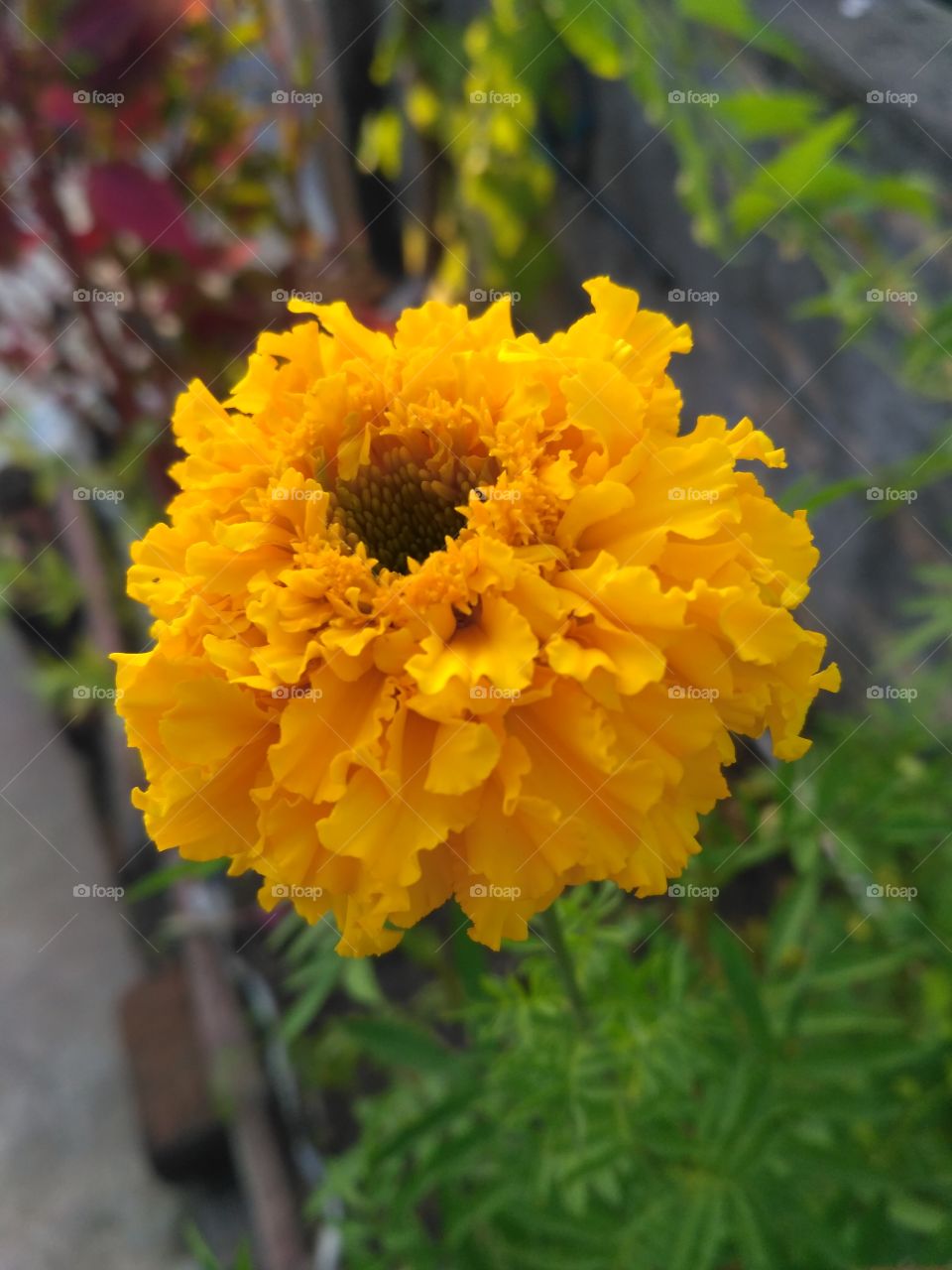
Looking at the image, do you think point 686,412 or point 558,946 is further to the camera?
point 686,412

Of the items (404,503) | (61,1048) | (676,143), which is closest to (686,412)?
(676,143)

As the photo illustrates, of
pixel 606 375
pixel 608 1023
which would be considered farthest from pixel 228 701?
pixel 608 1023

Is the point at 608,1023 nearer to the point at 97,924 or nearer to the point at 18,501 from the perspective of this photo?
the point at 97,924

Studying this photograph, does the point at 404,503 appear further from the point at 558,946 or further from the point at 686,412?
the point at 686,412

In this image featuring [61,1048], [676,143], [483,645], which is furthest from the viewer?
[61,1048]

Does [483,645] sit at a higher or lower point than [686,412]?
lower

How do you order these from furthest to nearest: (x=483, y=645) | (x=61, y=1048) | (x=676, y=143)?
(x=61, y=1048)
(x=676, y=143)
(x=483, y=645)

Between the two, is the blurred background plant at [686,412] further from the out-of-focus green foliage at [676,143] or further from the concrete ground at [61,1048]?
the concrete ground at [61,1048]

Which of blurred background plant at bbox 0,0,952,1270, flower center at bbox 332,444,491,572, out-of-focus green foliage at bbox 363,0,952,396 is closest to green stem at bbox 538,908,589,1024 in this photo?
blurred background plant at bbox 0,0,952,1270
